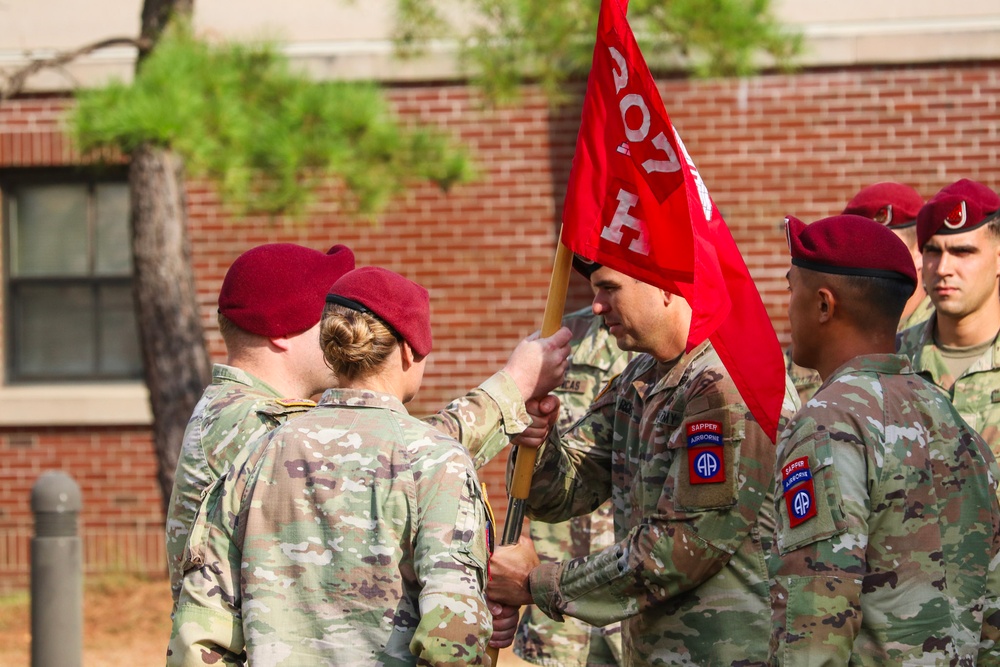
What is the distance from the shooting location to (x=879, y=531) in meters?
2.92

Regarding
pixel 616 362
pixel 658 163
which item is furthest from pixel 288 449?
pixel 616 362

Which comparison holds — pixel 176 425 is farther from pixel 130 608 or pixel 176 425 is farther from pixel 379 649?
pixel 379 649

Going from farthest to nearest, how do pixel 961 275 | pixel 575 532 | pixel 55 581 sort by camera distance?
pixel 55 581 < pixel 575 532 < pixel 961 275

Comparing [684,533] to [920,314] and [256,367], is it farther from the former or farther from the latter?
[920,314]

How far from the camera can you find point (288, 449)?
9.41 ft

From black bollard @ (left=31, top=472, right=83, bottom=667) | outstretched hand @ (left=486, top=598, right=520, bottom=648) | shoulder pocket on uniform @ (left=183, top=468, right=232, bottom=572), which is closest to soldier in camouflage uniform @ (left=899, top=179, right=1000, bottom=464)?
outstretched hand @ (left=486, top=598, right=520, bottom=648)

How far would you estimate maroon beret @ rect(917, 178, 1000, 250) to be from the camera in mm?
4875

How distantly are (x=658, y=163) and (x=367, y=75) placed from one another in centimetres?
622

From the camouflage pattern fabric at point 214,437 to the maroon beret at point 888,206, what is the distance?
9.86ft

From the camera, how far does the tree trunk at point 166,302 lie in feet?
25.7

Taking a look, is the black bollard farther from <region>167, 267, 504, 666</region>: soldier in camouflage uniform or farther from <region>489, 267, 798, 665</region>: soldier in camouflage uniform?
<region>167, 267, 504, 666</region>: soldier in camouflage uniform

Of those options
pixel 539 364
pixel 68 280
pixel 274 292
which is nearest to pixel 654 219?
pixel 539 364

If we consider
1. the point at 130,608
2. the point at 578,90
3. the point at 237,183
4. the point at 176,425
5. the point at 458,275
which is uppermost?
the point at 578,90

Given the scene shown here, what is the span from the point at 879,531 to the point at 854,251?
27.7 inches
